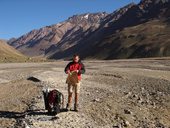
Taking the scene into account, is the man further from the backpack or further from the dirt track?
the dirt track

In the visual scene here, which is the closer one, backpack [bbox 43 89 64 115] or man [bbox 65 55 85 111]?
backpack [bbox 43 89 64 115]

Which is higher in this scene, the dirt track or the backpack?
the backpack

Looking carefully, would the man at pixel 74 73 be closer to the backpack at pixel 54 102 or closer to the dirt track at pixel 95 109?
the backpack at pixel 54 102

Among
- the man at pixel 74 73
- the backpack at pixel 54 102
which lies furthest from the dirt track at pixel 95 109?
the man at pixel 74 73

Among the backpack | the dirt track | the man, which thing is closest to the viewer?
the dirt track

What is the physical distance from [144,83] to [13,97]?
14.0 meters

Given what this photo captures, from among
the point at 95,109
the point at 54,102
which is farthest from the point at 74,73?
the point at 95,109

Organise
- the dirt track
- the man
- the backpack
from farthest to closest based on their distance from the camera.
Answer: the man
the backpack
the dirt track

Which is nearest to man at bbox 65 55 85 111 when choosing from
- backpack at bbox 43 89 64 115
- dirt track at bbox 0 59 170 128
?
backpack at bbox 43 89 64 115

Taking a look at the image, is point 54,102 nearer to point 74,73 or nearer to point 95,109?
point 74,73

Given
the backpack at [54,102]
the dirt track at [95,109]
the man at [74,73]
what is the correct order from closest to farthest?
the dirt track at [95,109] < the backpack at [54,102] < the man at [74,73]

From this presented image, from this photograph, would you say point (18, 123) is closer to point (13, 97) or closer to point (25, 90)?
point (13, 97)

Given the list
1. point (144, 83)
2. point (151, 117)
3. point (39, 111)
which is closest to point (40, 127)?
point (39, 111)

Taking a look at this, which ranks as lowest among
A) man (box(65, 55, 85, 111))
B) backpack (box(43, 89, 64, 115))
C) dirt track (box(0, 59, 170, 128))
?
dirt track (box(0, 59, 170, 128))
